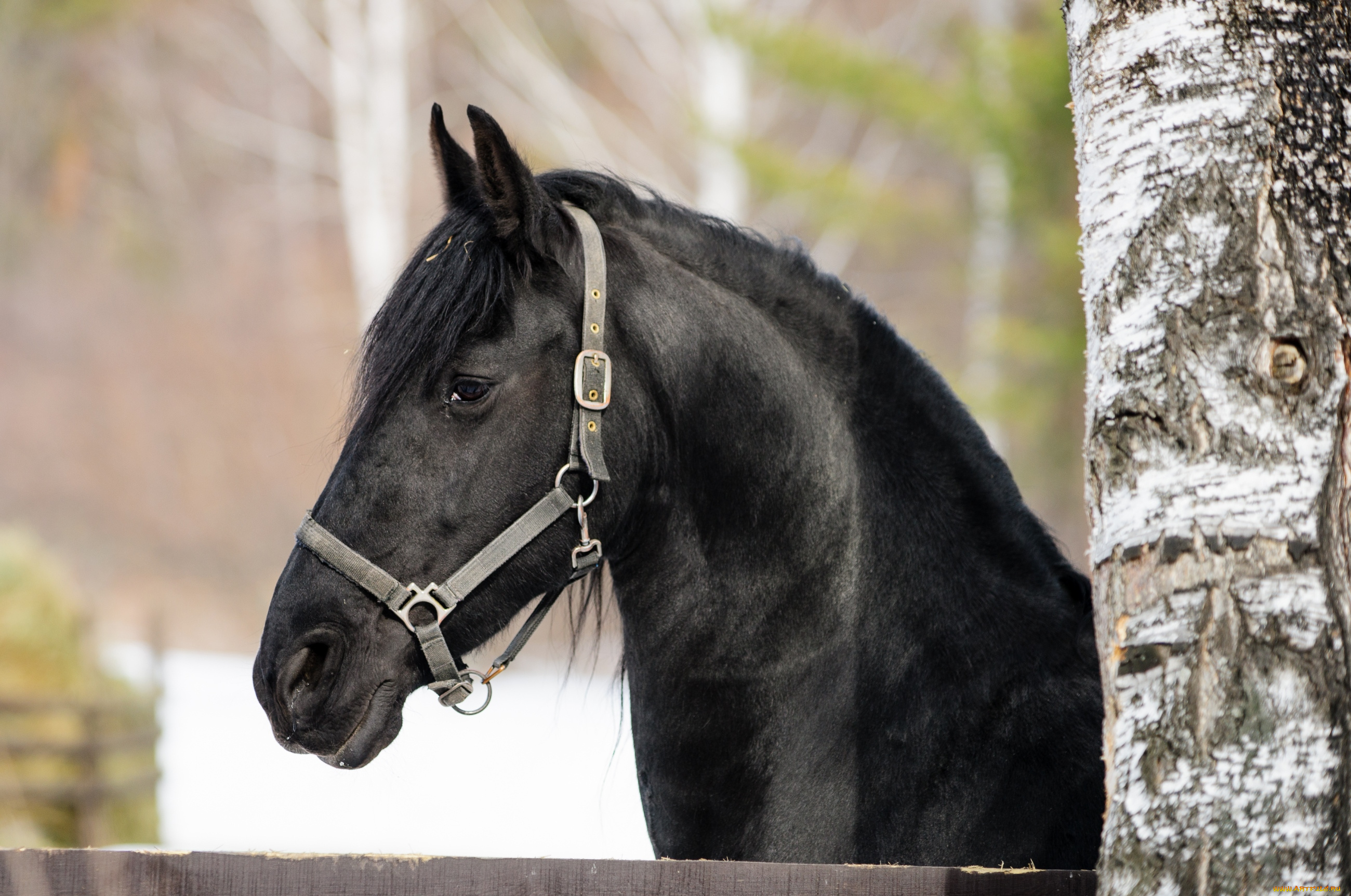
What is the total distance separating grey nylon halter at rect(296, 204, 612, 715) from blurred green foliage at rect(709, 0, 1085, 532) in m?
8.84

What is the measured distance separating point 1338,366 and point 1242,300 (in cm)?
15

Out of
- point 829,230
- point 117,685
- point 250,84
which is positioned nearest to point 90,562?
point 250,84

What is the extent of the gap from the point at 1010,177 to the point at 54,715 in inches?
406

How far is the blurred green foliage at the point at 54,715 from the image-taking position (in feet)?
24.8

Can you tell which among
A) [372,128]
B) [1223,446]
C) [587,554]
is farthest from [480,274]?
[372,128]

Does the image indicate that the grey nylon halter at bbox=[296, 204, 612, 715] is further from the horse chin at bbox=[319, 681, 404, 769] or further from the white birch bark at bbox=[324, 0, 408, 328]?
the white birch bark at bbox=[324, 0, 408, 328]

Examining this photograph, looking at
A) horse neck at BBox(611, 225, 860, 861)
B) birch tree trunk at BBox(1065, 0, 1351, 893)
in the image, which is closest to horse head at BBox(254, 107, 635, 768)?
horse neck at BBox(611, 225, 860, 861)

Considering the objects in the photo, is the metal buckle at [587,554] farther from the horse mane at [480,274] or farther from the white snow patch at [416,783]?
the white snow patch at [416,783]

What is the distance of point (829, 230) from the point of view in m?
14.5

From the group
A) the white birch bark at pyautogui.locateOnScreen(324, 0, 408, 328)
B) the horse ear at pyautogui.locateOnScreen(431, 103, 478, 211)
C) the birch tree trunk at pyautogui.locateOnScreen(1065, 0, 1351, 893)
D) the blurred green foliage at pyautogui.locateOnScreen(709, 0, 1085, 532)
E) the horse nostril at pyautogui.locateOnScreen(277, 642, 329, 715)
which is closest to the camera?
the birch tree trunk at pyautogui.locateOnScreen(1065, 0, 1351, 893)

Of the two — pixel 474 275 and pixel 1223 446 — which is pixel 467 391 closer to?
pixel 474 275

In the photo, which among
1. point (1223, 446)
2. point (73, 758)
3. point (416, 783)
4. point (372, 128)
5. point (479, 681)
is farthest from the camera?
point (372, 128)

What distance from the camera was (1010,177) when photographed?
11.8 m

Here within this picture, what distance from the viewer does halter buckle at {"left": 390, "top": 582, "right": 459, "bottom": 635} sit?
220 centimetres
